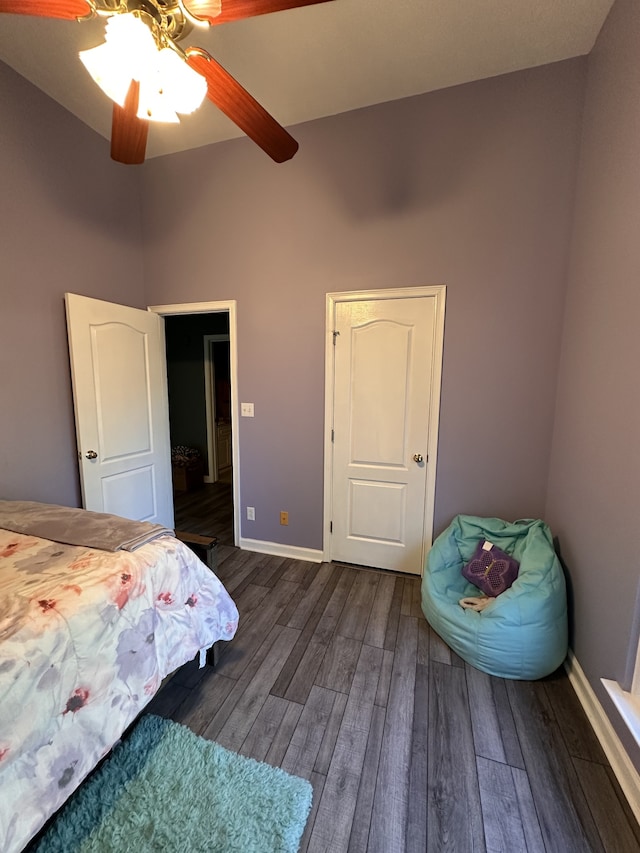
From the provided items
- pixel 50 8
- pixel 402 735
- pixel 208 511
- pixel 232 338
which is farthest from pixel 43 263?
pixel 402 735

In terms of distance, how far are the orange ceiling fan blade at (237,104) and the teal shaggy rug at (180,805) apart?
2372 mm

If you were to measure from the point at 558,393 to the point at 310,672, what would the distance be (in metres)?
2.10

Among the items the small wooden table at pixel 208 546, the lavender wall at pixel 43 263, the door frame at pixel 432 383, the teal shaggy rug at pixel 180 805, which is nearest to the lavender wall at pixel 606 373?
the door frame at pixel 432 383

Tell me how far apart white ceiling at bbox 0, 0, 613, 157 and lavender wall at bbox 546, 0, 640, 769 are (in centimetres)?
34

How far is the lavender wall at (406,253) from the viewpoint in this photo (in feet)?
6.70

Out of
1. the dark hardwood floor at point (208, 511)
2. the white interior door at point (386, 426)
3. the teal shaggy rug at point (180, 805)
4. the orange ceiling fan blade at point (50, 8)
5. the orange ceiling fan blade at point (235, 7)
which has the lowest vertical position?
the dark hardwood floor at point (208, 511)

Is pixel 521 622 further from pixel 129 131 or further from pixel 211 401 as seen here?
pixel 211 401

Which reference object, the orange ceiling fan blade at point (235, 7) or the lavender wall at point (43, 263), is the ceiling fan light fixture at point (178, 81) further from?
the lavender wall at point (43, 263)

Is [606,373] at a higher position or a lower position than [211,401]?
higher

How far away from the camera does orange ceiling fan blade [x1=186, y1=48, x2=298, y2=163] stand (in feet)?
3.79

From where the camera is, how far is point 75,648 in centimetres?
101

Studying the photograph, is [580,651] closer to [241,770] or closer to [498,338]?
[241,770]

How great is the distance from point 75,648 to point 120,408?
1.96 metres

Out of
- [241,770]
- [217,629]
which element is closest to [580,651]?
[241,770]
